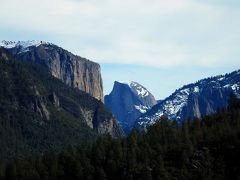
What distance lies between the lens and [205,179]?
597 feet

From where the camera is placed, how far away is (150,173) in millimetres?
190375

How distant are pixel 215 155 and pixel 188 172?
13.9m

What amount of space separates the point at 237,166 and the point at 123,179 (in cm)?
3607

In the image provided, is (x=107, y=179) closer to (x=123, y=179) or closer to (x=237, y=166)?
(x=123, y=179)

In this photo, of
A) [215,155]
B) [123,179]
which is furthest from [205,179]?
→ [123,179]

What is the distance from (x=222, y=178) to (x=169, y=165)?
67.1ft

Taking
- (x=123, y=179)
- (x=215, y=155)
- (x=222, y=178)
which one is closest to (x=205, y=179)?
(x=222, y=178)

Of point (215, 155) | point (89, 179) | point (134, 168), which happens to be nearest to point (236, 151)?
point (215, 155)

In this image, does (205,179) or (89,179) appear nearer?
(205,179)

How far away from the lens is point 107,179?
199375mm

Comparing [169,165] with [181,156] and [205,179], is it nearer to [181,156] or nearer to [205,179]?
[181,156]

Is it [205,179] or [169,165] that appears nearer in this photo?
[205,179]

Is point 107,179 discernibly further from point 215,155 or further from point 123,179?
point 215,155

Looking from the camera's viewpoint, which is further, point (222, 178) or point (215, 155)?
point (215, 155)
